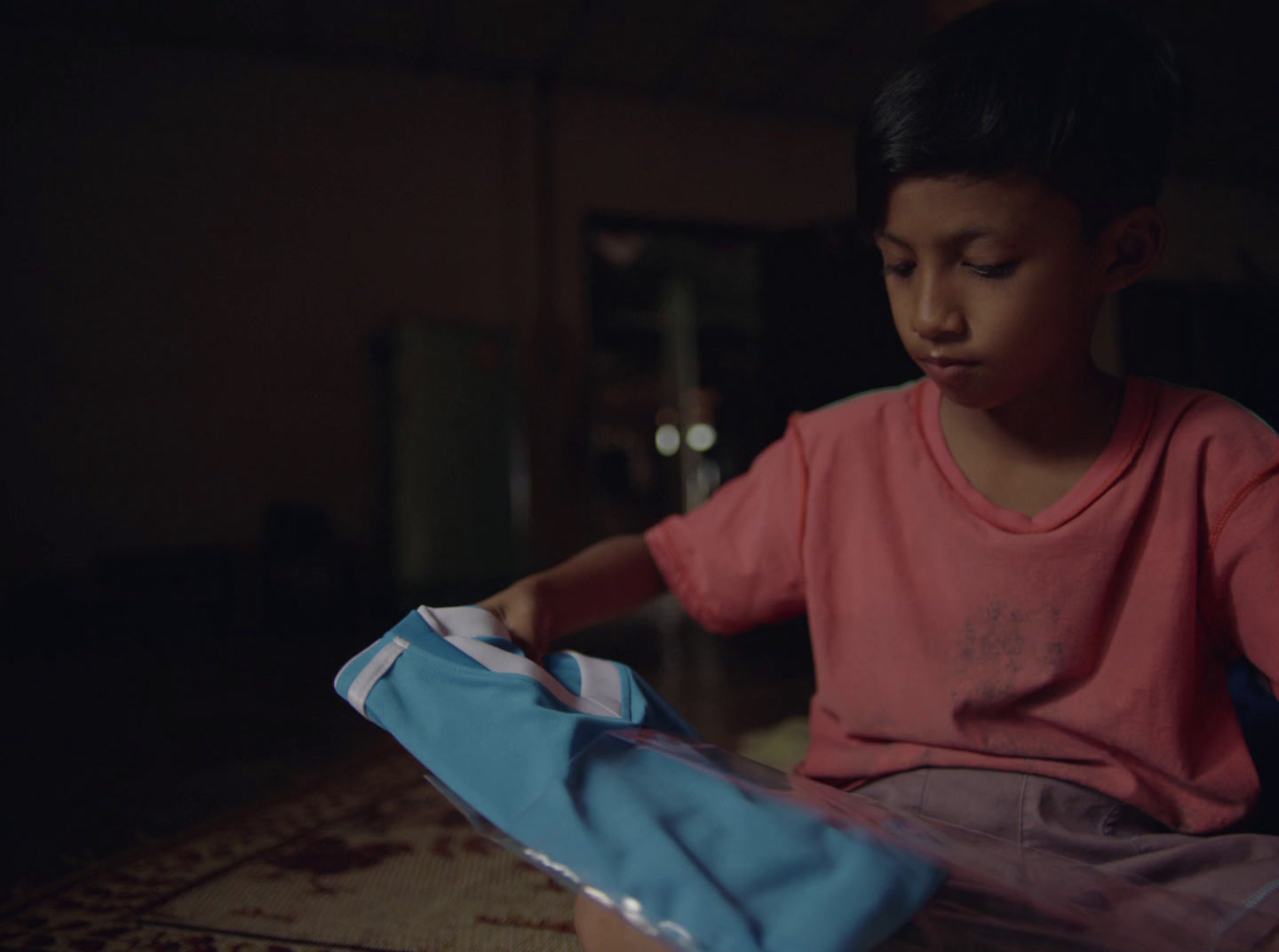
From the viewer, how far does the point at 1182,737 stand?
48cm

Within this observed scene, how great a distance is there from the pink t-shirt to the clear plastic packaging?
0.10m

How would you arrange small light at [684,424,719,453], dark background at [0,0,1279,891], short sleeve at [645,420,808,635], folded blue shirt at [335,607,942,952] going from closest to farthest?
folded blue shirt at [335,607,942,952] < short sleeve at [645,420,808,635] < dark background at [0,0,1279,891] < small light at [684,424,719,453]

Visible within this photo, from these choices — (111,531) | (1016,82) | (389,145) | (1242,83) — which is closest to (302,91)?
(389,145)

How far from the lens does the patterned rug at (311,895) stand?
25.7 inches

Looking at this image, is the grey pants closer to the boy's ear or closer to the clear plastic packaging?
the clear plastic packaging

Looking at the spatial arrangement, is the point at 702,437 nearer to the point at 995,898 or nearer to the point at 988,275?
the point at 988,275

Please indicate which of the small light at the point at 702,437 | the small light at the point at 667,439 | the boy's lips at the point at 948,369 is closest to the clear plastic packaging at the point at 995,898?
the boy's lips at the point at 948,369

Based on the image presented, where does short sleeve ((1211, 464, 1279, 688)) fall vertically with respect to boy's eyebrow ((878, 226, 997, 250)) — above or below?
below

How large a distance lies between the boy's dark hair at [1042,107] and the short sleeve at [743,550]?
20cm

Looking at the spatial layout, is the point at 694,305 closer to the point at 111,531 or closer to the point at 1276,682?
the point at 111,531

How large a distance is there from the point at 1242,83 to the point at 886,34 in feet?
8.68

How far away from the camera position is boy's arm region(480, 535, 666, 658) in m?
0.49

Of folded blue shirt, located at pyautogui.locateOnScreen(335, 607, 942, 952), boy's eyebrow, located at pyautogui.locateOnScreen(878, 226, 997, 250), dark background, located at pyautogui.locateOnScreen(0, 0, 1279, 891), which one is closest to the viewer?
folded blue shirt, located at pyautogui.locateOnScreen(335, 607, 942, 952)

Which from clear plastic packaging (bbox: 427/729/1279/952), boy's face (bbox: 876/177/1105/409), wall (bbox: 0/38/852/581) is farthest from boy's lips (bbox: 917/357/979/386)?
wall (bbox: 0/38/852/581)
